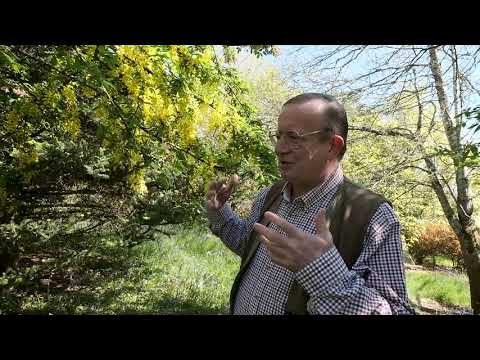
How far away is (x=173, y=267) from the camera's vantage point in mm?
7340

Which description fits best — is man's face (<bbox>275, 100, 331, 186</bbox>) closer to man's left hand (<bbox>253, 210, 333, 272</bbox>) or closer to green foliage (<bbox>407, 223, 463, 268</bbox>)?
man's left hand (<bbox>253, 210, 333, 272</bbox>)

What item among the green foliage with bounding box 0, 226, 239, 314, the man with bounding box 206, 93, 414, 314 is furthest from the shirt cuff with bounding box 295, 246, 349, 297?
the green foliage with bounding box 0, 226, 239, 314

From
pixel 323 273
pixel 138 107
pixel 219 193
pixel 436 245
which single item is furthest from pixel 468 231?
pixel 323 273

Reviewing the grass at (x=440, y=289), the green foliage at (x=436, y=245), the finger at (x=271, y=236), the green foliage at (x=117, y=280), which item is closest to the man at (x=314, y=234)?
the finger at (x=271, y=236)

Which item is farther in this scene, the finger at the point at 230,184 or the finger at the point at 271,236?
the finger at the point at 230,184

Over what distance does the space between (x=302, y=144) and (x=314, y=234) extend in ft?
1.06

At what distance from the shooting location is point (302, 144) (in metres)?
1.38

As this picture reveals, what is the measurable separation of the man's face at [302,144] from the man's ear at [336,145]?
0.04 feet

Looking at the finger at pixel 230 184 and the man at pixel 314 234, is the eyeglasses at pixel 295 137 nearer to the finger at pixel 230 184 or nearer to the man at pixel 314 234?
the man at pixel 314 234

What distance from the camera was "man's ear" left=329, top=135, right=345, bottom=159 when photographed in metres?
1.40

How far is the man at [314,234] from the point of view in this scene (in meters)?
0.90

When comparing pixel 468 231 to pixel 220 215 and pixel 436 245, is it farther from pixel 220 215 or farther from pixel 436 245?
pixel 220 215

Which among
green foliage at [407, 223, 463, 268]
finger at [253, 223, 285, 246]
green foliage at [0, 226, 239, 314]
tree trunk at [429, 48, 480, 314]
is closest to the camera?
finger at [253, 223, 285, 246]

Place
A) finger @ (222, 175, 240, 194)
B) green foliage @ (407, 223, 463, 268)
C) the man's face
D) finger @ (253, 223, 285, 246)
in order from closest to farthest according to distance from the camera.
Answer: finger @ (253, 223, 285, 246), the man's face, finger @ (222, 175, 240, 194), green foliage @ (407, 223, 463, 268)
